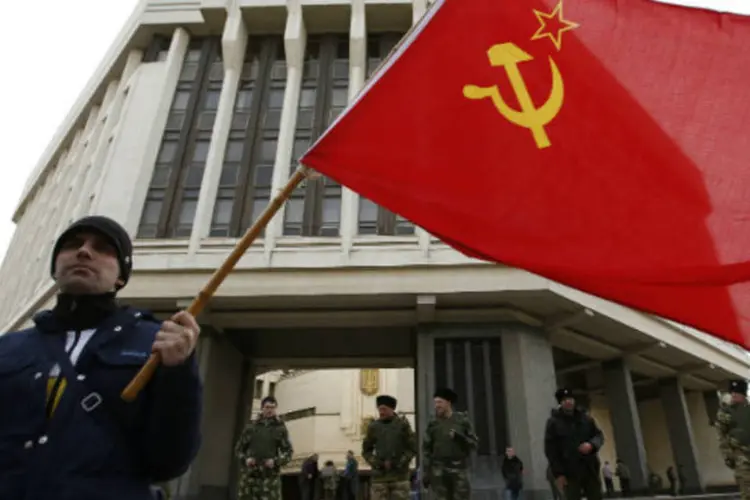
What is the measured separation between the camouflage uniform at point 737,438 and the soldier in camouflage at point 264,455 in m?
5.81

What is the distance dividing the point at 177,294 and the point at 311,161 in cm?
1210

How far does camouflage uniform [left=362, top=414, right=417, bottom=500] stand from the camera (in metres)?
7.11

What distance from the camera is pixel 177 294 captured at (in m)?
13.9

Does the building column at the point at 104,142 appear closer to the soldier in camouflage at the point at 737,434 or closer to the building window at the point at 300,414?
the building window at the point at 300,414

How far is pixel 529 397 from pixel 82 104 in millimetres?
21165

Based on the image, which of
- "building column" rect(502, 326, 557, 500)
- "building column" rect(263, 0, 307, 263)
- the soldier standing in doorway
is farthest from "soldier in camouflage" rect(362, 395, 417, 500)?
"building column" rect(263, 0, 307, 263)

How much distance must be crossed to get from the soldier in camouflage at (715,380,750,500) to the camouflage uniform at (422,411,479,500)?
3.28 metres

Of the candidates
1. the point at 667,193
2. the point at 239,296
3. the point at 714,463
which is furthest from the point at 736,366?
the point at 667,193

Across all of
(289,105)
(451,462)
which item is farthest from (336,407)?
(451,462)

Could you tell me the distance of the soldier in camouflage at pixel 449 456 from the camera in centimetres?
674

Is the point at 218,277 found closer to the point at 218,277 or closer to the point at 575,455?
the point at 218,277

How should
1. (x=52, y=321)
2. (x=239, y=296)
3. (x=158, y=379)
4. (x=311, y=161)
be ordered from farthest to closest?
(x=239, y=296) → (x=311, y=161) → (x=52, y=321) → (x=158, y=379)

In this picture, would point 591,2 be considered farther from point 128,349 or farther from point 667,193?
point 128,349

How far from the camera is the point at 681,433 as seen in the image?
2069cm
